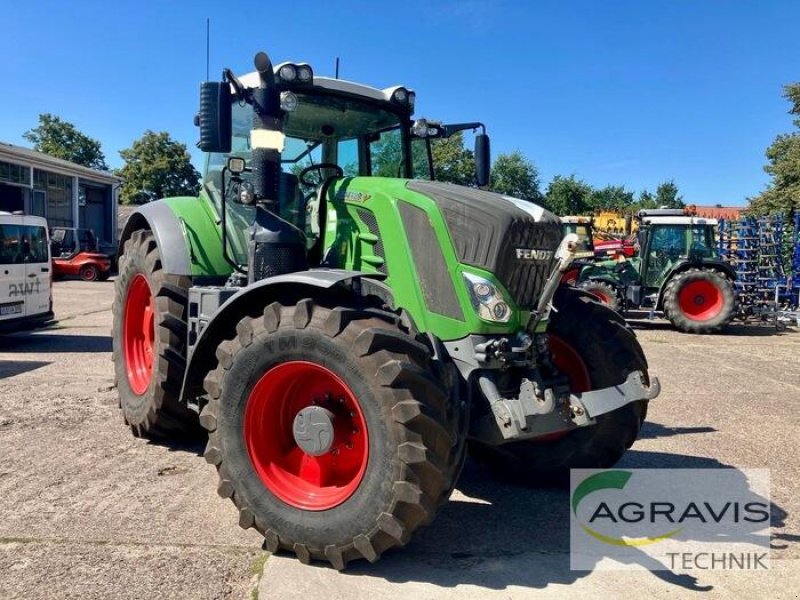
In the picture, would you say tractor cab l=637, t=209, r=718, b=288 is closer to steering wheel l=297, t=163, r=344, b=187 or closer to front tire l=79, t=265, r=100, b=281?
steering wheel l=297, t=163, r=344, b=187

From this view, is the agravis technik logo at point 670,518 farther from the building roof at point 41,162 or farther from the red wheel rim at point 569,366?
the building roof at point 41,162

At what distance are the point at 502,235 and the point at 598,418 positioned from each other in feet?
5.04

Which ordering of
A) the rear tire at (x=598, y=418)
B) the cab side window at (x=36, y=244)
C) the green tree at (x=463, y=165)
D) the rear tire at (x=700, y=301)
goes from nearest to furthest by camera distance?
1. the rear tire at (x=598, y=418)
2. the green tree at (x=463, y=165)
3. the cab side window at (x=36, y=244)
4. the rear tire at (x=700, y=301)

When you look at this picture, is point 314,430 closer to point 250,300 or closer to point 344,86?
point 250,300

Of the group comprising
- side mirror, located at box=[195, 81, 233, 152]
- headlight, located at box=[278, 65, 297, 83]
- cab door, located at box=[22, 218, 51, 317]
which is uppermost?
headlight, located at box=[278, 65, 297, 83]

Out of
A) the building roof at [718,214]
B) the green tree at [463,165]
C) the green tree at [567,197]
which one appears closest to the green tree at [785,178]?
the building roof at [718,214]

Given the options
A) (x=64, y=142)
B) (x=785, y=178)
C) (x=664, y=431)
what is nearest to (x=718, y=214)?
(x=785, y=178)

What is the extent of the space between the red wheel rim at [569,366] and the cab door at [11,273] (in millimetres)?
8901

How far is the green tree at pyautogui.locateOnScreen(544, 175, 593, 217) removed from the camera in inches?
1865

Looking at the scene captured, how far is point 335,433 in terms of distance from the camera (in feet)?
→ 11.4

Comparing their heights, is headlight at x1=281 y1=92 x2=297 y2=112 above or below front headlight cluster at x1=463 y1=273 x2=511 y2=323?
above

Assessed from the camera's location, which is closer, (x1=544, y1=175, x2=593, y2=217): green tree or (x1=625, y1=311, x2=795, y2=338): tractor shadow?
(x1=625, y1=311, x2=795, y2=338): tractor shadow

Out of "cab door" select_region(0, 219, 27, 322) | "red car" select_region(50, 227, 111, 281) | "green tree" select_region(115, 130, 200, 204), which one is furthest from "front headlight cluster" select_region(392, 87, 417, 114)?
"green tree" select_region(115, 130, 200, 204)

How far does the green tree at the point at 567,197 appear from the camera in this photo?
47.4 meters
